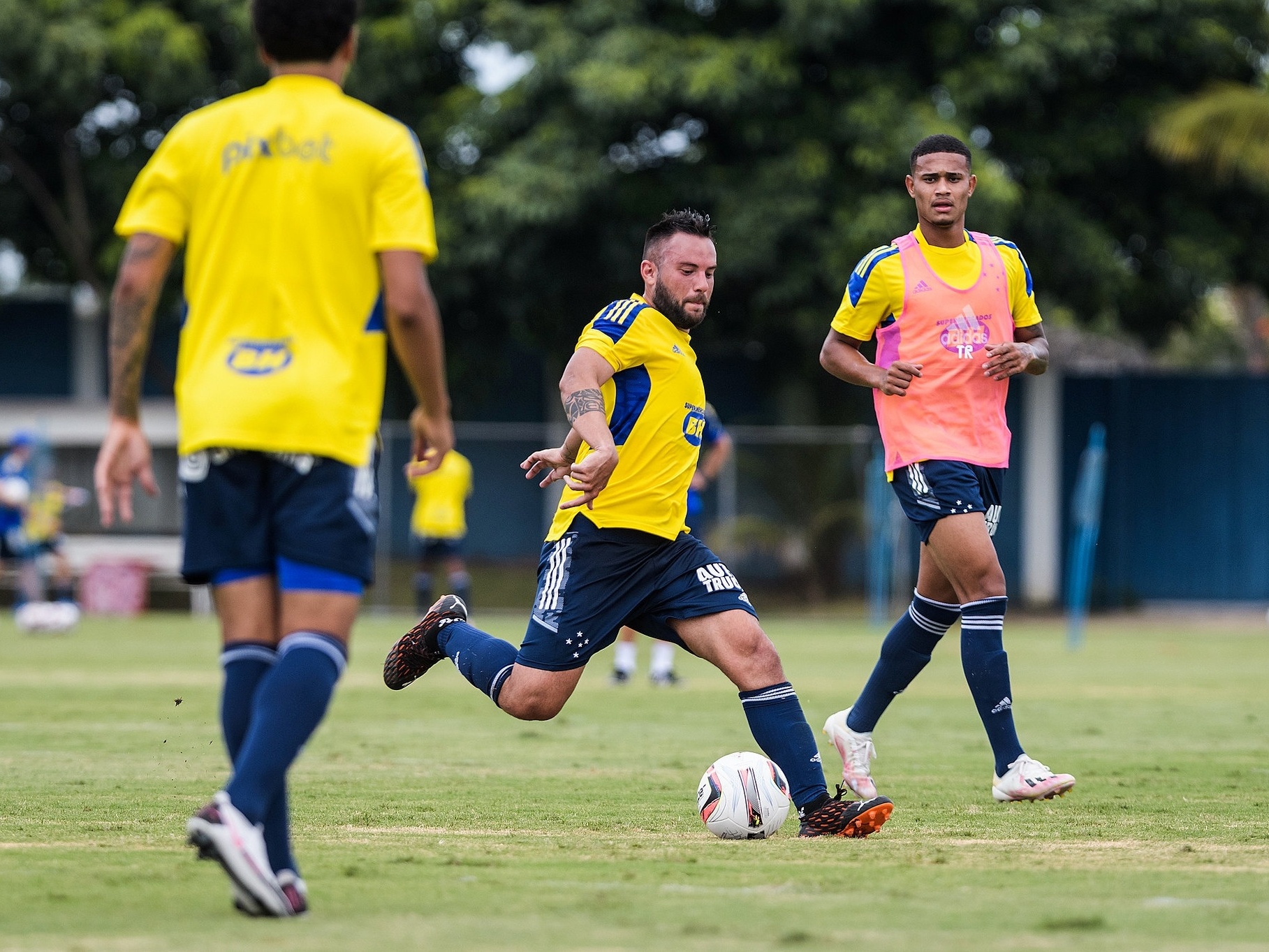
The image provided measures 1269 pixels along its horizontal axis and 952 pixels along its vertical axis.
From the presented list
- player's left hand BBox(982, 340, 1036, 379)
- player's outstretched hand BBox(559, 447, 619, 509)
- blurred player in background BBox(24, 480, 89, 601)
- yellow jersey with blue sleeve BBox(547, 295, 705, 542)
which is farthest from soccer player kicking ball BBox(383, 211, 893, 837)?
blurred player in background BBox(24, 480, 89, 601)

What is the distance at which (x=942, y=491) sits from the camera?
6.81 metres

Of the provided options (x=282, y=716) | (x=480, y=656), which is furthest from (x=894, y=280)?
(x=282, y=716)

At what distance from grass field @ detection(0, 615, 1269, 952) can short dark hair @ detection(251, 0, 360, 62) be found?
6.55 feet

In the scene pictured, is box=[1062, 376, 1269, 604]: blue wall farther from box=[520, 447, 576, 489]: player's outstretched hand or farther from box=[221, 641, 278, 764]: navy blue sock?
box=[221, 641, 278, 764]: navy blue sock

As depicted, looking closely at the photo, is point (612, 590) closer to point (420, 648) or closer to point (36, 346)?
point (420, 648)

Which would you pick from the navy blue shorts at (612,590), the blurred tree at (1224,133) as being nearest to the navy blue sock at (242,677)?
the navy blue shorts at (612,590)

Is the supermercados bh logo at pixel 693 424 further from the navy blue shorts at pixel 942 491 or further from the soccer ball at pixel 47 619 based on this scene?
the soccer ball at pixel 47 619

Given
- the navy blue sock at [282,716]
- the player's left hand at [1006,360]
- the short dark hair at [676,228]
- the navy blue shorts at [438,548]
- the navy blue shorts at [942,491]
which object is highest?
the short dark hair at [676,228]

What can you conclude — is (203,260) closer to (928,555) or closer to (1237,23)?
(928,555)

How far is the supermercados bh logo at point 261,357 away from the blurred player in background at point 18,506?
17.3m

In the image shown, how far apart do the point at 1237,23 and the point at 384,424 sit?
12773 millimetres

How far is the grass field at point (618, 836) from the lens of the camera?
4027 mm

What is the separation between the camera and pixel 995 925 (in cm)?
407

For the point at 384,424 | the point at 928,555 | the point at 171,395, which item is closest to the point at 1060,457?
the point at 384,424
